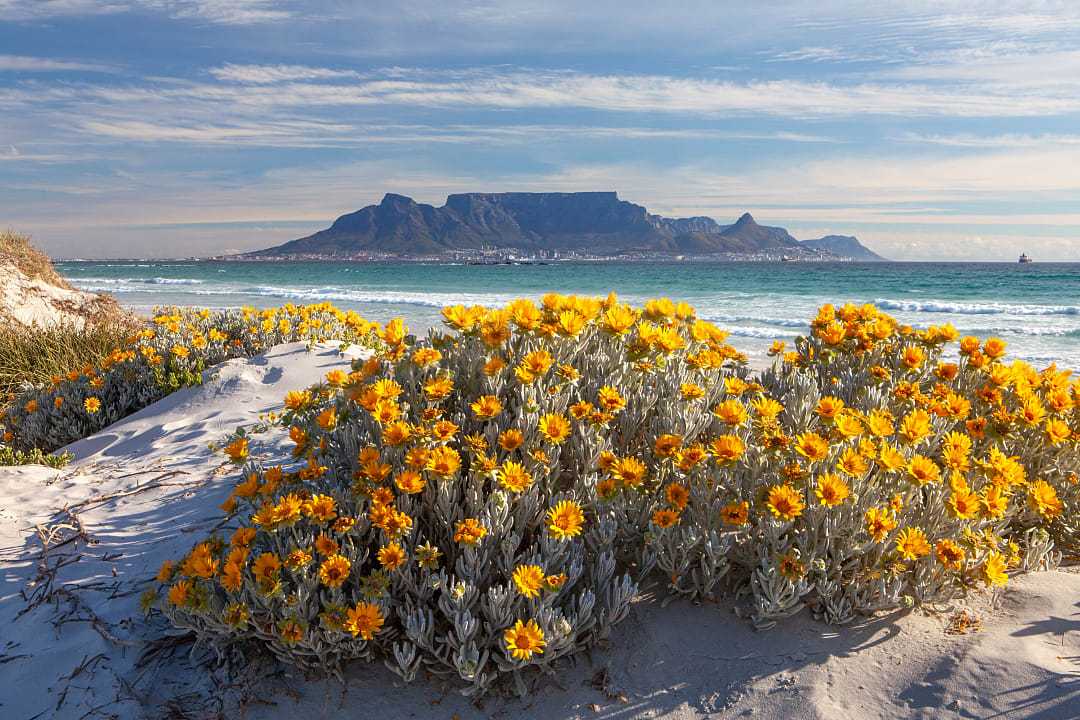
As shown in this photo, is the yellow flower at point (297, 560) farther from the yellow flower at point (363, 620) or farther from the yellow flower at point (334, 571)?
the yellow flower at point (363, 620)

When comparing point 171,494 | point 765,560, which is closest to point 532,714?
point 765,560

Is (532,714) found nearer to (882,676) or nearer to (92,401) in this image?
(882,676)

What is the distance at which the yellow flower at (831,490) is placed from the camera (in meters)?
2.66

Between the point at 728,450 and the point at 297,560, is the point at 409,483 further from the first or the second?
the point at 728,450

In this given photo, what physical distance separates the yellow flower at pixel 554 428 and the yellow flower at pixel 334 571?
97 centimetres

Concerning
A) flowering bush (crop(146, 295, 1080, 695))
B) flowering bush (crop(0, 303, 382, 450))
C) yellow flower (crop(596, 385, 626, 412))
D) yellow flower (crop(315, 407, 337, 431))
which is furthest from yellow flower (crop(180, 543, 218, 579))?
flowering bush (crop(0, 303, 382, 450))

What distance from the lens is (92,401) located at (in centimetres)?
648

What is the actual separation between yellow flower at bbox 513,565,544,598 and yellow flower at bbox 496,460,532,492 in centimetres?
34

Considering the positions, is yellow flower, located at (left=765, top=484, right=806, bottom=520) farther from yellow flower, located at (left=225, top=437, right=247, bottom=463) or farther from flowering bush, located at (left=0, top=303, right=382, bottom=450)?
flowering bush, located at (left=0, top=303, right=382, bottom=450)

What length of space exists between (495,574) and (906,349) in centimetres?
299

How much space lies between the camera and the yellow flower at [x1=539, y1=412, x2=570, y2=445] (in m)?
2.97

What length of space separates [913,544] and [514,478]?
165 cm

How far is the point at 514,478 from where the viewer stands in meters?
2.84

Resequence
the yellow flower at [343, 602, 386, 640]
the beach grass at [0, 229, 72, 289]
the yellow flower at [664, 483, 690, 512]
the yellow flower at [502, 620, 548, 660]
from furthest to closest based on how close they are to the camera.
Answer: the beach grass at [0, 229, 72, 289]
the yellow flower at [664, 483, 690, 512]
the yellow flower at [343, 602, 386, 640]
the yellow flower at [502, 620, 548, 660]
